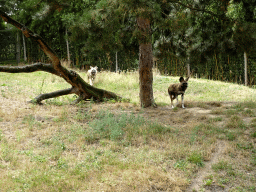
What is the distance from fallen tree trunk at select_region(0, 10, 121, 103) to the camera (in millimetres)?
7809

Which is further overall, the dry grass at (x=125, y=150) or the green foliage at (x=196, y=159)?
the green foliage at (x=196, y=159)

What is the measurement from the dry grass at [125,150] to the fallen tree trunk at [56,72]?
3.95ft

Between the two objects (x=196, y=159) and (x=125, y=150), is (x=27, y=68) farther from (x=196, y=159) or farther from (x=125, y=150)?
(x=196, y=159)

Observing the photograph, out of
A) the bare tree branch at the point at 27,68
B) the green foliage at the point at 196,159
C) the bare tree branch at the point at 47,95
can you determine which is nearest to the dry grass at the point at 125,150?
the green foliage at the point at 196,159

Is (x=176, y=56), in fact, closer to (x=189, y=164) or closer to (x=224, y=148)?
(x=224, y=148)

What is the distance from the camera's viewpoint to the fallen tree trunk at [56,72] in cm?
781

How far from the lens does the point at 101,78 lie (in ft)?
53.4

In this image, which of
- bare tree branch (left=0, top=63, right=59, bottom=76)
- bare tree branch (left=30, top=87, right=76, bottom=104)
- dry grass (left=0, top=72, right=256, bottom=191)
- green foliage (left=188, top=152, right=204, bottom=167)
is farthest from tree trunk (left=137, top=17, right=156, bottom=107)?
green foliage (left=188, top=152, right=204, bottom=167)

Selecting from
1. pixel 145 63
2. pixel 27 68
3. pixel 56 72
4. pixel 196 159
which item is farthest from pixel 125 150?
pixel 27 68

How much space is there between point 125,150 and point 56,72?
4881 millimetres

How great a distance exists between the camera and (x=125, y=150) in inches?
197

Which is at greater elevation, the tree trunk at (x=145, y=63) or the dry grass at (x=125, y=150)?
the tree trunk at (x=145, y=63)

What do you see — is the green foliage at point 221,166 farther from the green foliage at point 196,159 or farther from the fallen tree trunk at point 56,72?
the fallen tree trunk at point 56,72

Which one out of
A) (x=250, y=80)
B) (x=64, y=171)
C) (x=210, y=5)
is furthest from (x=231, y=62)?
(x=64, y=171)
